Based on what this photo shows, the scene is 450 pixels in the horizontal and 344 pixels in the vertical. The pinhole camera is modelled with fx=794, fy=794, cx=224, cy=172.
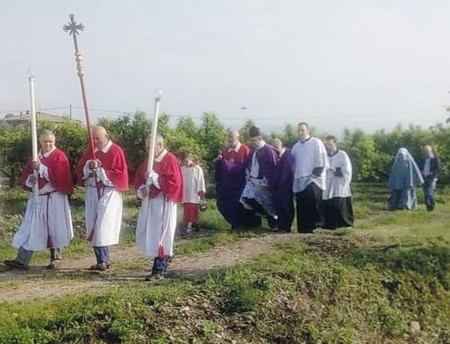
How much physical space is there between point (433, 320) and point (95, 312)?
4587 mm

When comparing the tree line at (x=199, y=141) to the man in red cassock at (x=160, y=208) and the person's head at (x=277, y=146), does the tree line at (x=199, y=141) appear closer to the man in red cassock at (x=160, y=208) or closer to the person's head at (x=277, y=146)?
the person's head at (x=277, y=146)

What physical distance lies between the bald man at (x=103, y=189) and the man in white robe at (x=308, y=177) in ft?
13.6

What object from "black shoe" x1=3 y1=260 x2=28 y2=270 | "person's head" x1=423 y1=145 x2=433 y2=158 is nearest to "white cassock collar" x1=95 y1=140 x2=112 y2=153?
"black shoe" x1=3 y1=260 x2=28 y2=270

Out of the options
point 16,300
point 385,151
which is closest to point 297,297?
point 16,300

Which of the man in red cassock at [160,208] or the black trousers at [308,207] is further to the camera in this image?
the black trousers at [308,207]

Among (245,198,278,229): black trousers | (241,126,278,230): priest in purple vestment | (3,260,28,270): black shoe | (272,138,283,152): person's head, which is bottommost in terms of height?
(3,260,28,270): black shoe

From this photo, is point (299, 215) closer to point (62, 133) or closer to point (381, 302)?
point (381, 302)

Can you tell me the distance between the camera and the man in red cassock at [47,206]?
9.57m

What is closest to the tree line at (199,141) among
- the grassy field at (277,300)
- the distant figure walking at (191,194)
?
the distant figure walking at (191,194)

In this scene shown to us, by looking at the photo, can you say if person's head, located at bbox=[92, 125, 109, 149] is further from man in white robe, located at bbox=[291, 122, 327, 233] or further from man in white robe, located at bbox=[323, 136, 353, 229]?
man in white robe, located at bbox=[323, 136, 353, 229]

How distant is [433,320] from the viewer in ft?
31.6

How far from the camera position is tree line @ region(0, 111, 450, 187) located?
752 inches

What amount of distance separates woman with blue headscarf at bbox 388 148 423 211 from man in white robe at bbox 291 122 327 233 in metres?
6.72

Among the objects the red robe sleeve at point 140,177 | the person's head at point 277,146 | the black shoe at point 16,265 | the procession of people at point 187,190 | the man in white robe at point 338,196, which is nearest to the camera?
the procession of people at point 187,190
